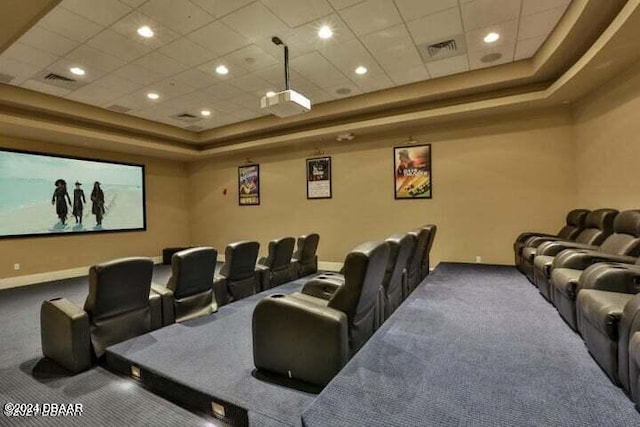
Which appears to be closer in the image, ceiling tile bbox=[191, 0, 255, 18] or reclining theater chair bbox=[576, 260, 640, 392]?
reclining theater chair bbox=[576, 260, 640, 392]

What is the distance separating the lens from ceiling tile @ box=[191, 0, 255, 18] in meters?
3.23

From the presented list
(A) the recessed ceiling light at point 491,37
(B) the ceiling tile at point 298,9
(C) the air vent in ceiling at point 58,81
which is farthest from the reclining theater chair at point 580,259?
(C) the air vent in ceiling at point 58,81

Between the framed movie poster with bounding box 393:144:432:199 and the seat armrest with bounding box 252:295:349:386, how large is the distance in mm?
4728

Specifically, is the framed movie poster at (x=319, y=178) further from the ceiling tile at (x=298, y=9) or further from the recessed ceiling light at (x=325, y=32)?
the ceiling tile at (x=298, y=9)

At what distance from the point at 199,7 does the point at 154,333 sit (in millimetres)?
3356

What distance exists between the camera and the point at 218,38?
393cm

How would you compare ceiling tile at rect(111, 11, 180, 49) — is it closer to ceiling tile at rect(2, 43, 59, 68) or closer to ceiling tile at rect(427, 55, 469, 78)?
ceiling tile at rect(2, 43, 59, 68)

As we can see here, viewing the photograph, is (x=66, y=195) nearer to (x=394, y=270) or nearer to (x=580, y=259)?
(x=394, y=270)

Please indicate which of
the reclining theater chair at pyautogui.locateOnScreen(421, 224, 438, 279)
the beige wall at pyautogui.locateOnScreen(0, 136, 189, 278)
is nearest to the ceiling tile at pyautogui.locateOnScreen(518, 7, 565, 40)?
the reclining theater chair at pyautogui.locateOnScreen(421, 224, 438, 279)

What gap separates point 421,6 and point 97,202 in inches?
309

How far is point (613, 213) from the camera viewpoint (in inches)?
148

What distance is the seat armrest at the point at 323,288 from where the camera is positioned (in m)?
2.87

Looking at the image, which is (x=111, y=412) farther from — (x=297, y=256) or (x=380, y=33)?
(x=380, y=33)

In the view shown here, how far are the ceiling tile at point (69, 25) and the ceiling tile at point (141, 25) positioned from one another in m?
0.26
